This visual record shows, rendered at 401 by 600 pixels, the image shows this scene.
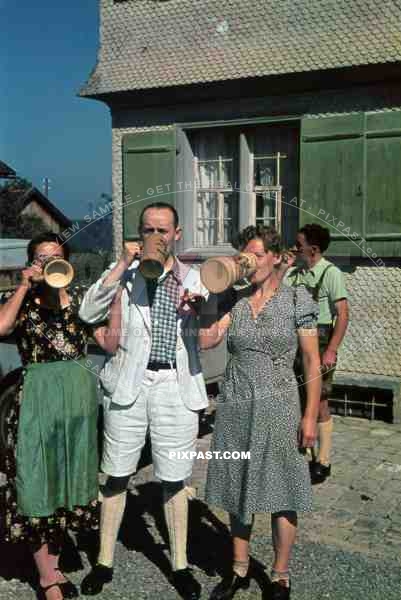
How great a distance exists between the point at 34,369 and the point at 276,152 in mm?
4389

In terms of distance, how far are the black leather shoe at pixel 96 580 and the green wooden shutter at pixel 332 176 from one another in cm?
479

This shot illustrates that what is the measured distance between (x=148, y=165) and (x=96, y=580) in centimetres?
431

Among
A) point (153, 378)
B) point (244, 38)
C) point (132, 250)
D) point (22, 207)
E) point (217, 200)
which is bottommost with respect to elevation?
point (153, 378)

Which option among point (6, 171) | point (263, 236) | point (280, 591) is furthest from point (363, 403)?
point (6, 171)

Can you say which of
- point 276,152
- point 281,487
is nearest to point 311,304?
point 281,487

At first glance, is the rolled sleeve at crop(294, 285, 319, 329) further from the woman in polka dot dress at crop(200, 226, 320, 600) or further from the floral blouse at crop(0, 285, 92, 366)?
the floral blouse at crop(0, 285, 92, 366)

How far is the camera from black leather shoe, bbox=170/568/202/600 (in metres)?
3.72

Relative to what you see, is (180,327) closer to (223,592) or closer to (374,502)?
(223,592)

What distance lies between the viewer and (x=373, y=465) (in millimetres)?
6109

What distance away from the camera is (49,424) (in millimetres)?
3578

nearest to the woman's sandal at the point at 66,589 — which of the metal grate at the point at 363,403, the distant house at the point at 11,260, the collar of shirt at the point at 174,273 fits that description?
the collar of shirt at the point at 174,273

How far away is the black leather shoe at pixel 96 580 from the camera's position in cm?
376

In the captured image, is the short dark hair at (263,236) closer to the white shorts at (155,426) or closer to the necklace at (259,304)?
the necklace at (259,304)

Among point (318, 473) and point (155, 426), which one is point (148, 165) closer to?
point (318, 473)
